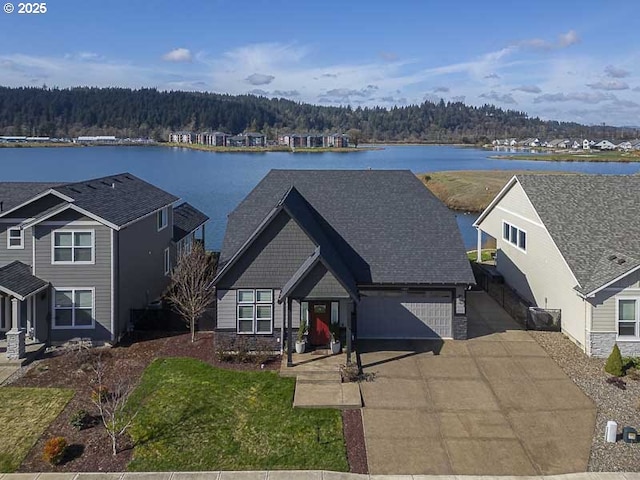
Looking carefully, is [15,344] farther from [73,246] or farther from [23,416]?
[23,416]

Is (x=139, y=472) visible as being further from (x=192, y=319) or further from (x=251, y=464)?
(x=192, y=319)

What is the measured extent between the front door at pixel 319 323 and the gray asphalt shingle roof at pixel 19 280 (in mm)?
9545

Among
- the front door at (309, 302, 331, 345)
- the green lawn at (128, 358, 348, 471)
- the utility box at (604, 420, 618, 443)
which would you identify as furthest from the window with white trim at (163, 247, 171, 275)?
the utility box at (604, 420, 618, 443)

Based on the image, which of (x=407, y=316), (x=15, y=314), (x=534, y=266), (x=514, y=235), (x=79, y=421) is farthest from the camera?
(x=514, y=235)

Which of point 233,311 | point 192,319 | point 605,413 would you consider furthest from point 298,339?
point 605,413

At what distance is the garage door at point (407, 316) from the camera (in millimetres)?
21562

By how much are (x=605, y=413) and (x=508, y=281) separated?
13.8 m

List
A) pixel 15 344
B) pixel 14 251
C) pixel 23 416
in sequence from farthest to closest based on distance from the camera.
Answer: pixel 14 251 < pixel 15 344 < pixel 23 416

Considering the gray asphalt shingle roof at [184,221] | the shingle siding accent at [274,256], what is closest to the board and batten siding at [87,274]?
the shingle siding accent at [274,256]

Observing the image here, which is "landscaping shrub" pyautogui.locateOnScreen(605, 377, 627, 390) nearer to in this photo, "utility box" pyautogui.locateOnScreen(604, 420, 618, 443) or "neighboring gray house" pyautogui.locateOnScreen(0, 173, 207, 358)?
"utility box" pyautogui.locateOnScreen(604, 420, 618, 443)

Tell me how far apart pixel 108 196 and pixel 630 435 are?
1951cm

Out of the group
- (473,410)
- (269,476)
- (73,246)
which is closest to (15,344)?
(73,246)

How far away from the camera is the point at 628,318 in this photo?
65.3 feet

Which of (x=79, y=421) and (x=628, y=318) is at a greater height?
(x=628, y=318)
